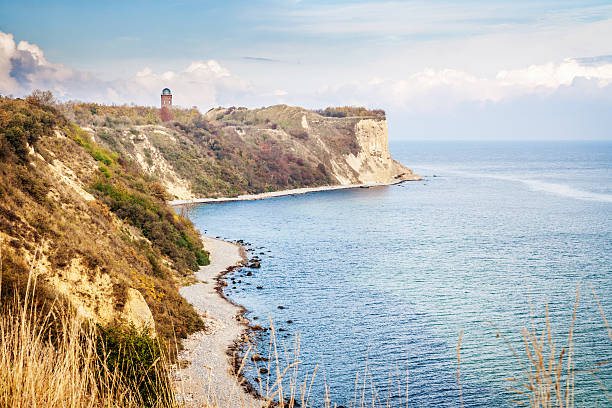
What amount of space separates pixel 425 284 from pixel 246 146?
244 feet

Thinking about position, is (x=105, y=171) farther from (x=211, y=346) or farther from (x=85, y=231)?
(x=211, y=346)

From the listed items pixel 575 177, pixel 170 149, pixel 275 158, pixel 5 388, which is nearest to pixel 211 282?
pixel 5 388

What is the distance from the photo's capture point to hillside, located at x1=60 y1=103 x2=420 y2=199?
270 ft

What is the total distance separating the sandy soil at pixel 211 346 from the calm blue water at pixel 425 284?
5.60 ft

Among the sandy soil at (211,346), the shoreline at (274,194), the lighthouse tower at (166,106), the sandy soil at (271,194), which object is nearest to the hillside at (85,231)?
the sandy soil at (211,346)

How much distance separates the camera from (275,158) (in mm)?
103625

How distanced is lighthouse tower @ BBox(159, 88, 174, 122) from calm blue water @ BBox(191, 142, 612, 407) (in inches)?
1381

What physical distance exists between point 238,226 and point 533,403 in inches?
2242

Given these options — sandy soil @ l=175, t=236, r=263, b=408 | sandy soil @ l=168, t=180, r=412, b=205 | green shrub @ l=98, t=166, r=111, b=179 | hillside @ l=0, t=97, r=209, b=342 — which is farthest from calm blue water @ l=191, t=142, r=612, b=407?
green shrub @ l=98, t=166, r=111, b=179

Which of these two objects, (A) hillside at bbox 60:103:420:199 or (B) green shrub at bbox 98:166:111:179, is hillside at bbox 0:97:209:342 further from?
(A) hillside at bbox 60:103:420:199

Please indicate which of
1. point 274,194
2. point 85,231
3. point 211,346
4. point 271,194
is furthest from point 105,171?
point 274,194

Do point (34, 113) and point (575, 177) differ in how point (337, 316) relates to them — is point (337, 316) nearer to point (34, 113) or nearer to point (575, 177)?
point (34, 113)

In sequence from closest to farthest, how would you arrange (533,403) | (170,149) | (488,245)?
(533,403), (488,245), (170,149)

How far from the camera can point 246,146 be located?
4156 inches
